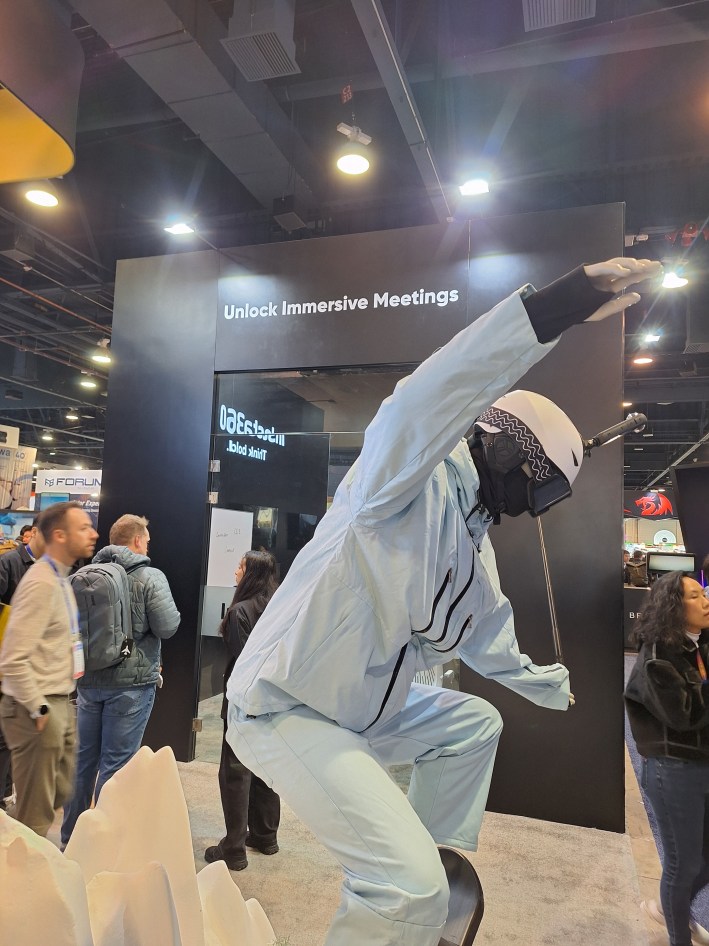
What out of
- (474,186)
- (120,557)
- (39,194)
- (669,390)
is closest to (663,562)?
(669,390)

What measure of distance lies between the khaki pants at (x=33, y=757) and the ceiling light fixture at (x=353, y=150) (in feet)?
14.5

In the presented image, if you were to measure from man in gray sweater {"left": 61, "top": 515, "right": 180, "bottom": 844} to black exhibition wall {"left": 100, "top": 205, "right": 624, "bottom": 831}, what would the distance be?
1.24 m

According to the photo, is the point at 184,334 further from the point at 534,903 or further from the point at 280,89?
the point at 534,903

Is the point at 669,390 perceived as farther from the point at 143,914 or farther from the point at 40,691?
the point at 143,914

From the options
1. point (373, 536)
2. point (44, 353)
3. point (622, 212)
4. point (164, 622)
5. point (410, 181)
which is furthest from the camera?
point (44, 353)

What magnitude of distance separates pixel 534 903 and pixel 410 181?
644 cm

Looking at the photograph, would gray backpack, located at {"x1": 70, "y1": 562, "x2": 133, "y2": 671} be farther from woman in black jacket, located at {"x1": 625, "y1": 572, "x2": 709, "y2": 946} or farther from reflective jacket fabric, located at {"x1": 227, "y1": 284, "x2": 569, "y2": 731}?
woman in black jacket, located at {"x1": 625, "y1": 572, "x2": 709, "y2": 946}

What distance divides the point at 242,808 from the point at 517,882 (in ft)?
4.62

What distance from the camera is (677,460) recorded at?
21719 mm

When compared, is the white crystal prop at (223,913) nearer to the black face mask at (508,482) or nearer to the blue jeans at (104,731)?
the black face mask at (508,482)

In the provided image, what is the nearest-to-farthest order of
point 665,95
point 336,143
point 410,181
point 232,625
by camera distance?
point 232,625 → point 665,95 → point 336,143 → point 410,181

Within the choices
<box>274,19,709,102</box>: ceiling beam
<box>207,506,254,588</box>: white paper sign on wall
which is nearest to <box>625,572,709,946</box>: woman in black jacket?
<box>207,506,254,588</box>: white paper sign on wall

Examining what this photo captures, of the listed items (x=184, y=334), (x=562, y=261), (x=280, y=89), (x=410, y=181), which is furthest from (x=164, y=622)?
(x=410, y=181)

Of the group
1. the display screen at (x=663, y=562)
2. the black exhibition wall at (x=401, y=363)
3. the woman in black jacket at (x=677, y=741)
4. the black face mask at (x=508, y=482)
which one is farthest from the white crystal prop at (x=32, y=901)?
the display screen at (x=663, y=562)
